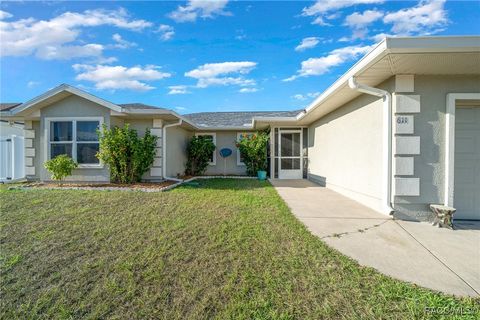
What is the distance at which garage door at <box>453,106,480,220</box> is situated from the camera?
4.54m

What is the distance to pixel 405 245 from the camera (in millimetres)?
3400

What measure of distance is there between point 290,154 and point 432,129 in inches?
250

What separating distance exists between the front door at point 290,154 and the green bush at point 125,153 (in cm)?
571

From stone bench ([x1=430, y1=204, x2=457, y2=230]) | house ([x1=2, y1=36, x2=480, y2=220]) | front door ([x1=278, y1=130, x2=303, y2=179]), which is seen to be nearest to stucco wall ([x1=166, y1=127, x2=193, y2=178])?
house ([x1=2, y1=36, x2=480, y2=220])

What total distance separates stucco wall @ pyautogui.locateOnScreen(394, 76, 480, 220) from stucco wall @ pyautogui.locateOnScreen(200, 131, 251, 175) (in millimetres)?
8743

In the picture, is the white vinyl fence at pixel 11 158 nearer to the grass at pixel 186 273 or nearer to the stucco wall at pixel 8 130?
the stucco wall at pixel 8 130

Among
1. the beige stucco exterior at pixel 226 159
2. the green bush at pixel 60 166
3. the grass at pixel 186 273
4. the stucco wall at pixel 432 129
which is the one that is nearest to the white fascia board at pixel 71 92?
the green bush at pixel 60 166

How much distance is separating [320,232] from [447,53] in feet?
11.7

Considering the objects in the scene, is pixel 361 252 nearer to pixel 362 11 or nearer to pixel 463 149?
pixel 463 149

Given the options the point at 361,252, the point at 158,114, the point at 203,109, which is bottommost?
the point at 361,252

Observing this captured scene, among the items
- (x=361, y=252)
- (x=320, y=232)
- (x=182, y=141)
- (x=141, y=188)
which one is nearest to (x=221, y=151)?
(x=182, y=141)

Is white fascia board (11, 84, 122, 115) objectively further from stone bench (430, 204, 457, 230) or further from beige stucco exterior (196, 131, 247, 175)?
stone bench (430, 204, 457, 230)

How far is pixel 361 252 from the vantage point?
10.3ft

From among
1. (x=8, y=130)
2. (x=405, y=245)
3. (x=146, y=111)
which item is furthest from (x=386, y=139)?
(x=8, y=130)
